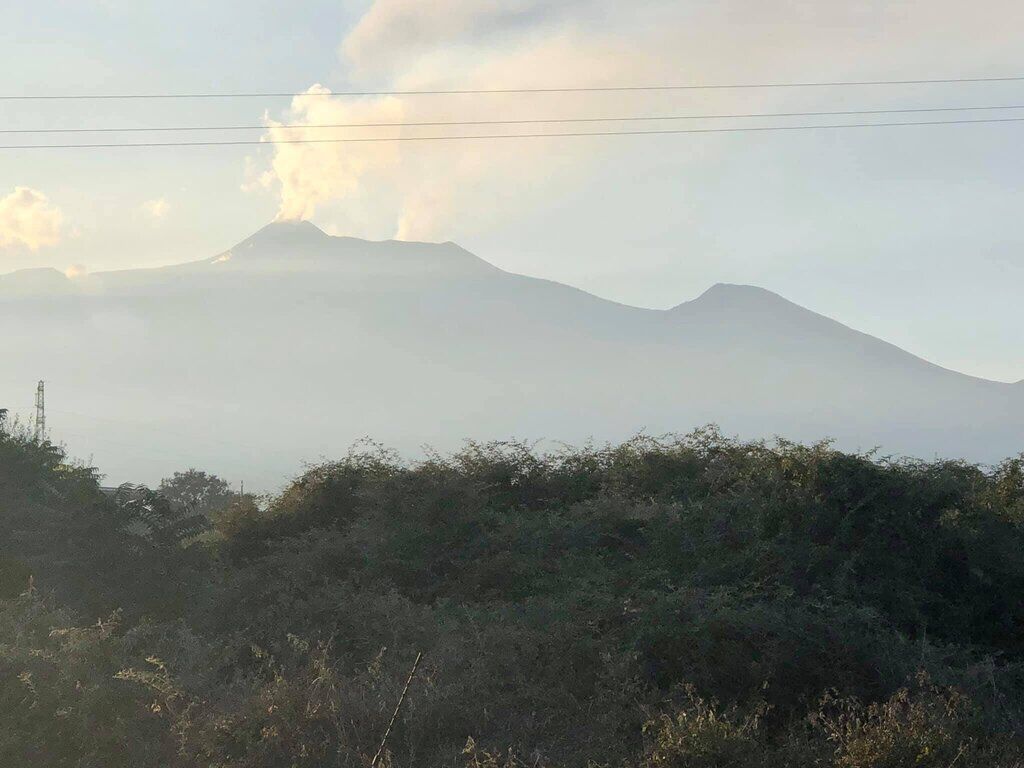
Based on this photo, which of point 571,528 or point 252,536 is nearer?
point 571,528

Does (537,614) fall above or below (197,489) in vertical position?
above

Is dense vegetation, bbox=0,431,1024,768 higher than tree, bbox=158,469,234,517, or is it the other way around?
dense vegetation, bbox=0,431,1024,768

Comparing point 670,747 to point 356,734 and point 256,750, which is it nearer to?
point 356,734

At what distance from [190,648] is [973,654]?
10413mm

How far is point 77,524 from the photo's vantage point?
19.8m

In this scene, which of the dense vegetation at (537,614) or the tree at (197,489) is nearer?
the dense vegetation at (537,614)

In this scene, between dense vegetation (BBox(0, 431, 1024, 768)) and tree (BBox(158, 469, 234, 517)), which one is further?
tree (BBox(158, 469, 234, 517))

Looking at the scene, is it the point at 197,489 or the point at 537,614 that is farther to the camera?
the point at 197,489

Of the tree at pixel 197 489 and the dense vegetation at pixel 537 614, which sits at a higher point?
the dense vegetation at pixel 537 614

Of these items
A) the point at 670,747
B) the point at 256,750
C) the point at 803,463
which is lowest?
the point at 256,750

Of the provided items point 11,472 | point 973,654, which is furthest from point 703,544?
point 11,472

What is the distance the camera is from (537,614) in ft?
44.3

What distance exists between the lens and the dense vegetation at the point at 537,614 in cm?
994

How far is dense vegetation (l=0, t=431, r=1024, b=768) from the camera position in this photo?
9.94 m
